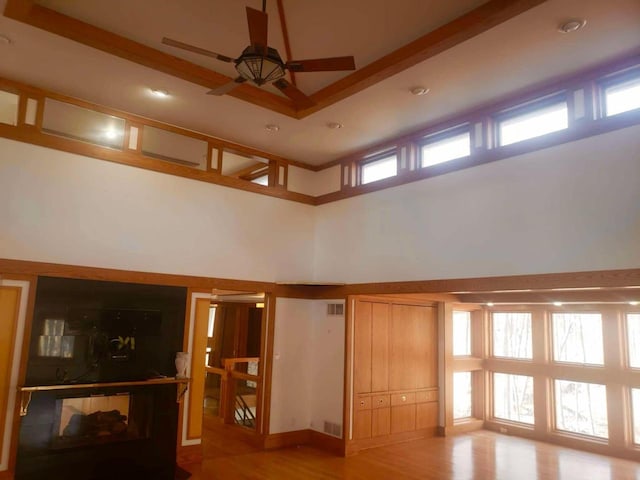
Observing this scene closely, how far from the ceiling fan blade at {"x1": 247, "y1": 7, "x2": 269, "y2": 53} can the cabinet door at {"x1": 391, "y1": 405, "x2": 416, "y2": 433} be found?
601 cm

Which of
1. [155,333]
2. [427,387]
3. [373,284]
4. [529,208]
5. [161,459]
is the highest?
[529,208]

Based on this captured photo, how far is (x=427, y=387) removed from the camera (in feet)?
27.2

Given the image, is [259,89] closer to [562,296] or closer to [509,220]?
[509,220]

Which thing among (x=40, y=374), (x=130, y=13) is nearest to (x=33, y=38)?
(x=130, y=13)

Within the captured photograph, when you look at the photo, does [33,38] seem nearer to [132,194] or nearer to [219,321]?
[132,194]

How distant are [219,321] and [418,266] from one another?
5.91 meters

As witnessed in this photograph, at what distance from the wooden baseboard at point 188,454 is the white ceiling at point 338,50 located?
4316 millimetres

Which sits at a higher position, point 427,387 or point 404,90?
point 404,90

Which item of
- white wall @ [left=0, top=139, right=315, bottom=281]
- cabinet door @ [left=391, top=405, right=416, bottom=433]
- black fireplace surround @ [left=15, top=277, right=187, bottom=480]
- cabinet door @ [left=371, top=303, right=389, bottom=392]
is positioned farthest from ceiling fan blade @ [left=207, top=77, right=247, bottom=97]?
cabinet door @ [left=391, top=405, right=416, bottom=433]

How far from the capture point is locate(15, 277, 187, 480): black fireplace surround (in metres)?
5.28

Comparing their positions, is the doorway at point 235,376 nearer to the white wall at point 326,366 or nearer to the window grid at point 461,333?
the white wall at point 326,366

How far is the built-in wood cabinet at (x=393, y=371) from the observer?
724cm

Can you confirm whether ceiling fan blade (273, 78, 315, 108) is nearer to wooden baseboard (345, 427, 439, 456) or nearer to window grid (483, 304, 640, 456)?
wooden baseboard (345, 427, 439, 456)

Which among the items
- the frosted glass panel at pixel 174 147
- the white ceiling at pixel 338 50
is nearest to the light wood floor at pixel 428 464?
the frosted glass panel at pixel 174 147
